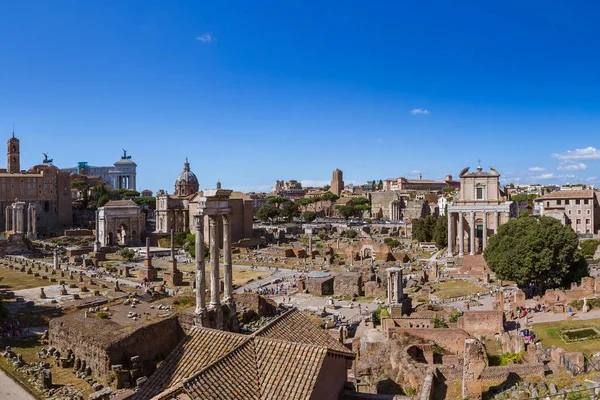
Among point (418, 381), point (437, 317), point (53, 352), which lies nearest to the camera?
point (418, 381)

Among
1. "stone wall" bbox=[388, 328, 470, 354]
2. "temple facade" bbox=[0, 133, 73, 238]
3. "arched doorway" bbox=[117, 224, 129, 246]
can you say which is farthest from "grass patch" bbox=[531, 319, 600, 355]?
"temple facade" bbox=[0, 133, 73, 238]

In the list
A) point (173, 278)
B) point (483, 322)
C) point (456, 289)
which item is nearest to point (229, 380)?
point (483, 322)

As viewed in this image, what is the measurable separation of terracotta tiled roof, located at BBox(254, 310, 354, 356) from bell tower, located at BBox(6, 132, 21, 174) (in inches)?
3529

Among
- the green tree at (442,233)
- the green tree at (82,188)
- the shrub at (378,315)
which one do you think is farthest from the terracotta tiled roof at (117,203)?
the shrub at (378,315)

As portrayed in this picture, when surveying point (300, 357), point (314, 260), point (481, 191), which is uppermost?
point (481, 191)

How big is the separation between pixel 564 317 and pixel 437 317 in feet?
21.0

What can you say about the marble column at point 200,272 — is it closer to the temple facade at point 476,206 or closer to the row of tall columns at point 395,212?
the temple facade at point 476,206

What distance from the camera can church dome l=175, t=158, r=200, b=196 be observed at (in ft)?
303

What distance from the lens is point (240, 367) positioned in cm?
885

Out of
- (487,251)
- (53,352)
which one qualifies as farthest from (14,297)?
(487,251)

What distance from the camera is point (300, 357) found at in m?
9.09

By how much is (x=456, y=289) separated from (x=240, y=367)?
26427mm

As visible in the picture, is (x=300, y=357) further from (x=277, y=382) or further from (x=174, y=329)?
(x=174, y=329)

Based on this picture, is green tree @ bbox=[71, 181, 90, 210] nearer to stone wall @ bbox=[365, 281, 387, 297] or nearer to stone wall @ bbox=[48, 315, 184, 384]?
stone wall @ bbox=[365, 281, 387, 297]
